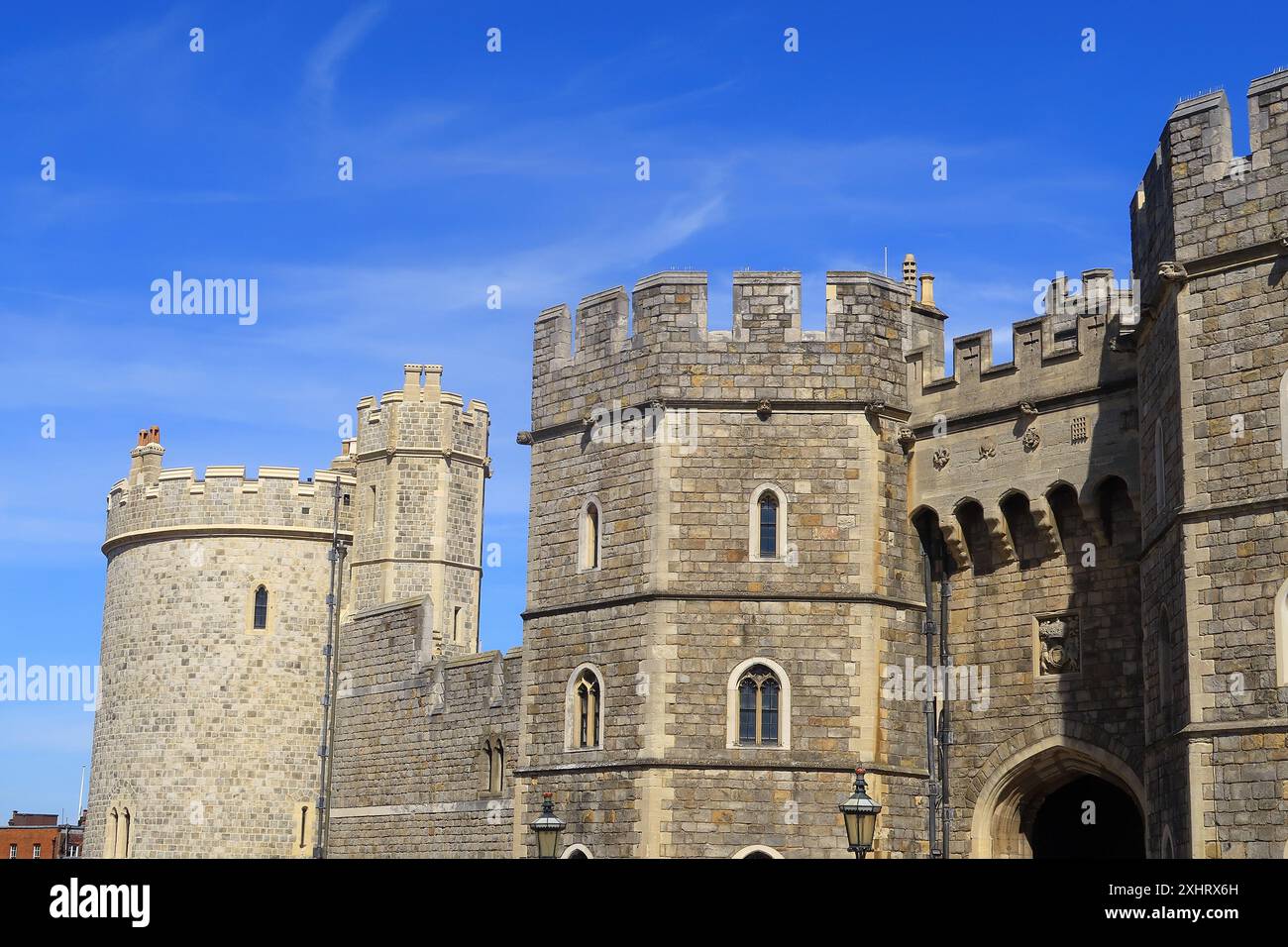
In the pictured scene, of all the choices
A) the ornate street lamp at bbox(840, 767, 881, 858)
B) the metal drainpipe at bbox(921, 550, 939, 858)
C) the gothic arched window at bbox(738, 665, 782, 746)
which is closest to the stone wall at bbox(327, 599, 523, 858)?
the gothic arched window at bbox(738, 665, 782, 746)

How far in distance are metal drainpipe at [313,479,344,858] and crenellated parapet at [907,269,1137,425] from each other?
50.4 ft

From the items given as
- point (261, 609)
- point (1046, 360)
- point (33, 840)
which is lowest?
point (33, 840)

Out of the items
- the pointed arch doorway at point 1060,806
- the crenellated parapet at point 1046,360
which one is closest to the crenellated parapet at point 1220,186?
the crenellated parapet at point 1046,360

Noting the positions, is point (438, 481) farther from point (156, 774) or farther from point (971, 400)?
point (971, 400)

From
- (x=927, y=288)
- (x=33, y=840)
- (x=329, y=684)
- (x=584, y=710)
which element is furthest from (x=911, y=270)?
(x=33, y=840)

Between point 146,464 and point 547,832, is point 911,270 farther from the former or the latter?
point 146,464

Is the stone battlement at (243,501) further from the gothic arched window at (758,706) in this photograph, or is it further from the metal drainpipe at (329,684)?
the gothic arched window at (758,706)

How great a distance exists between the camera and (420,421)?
33.0 m

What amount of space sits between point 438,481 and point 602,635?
1255 cm

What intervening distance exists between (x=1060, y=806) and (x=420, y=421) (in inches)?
644

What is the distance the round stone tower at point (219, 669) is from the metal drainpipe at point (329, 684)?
145 millimetres

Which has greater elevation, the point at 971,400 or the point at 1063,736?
the point at 971,400

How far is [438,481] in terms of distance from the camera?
32906 mm
